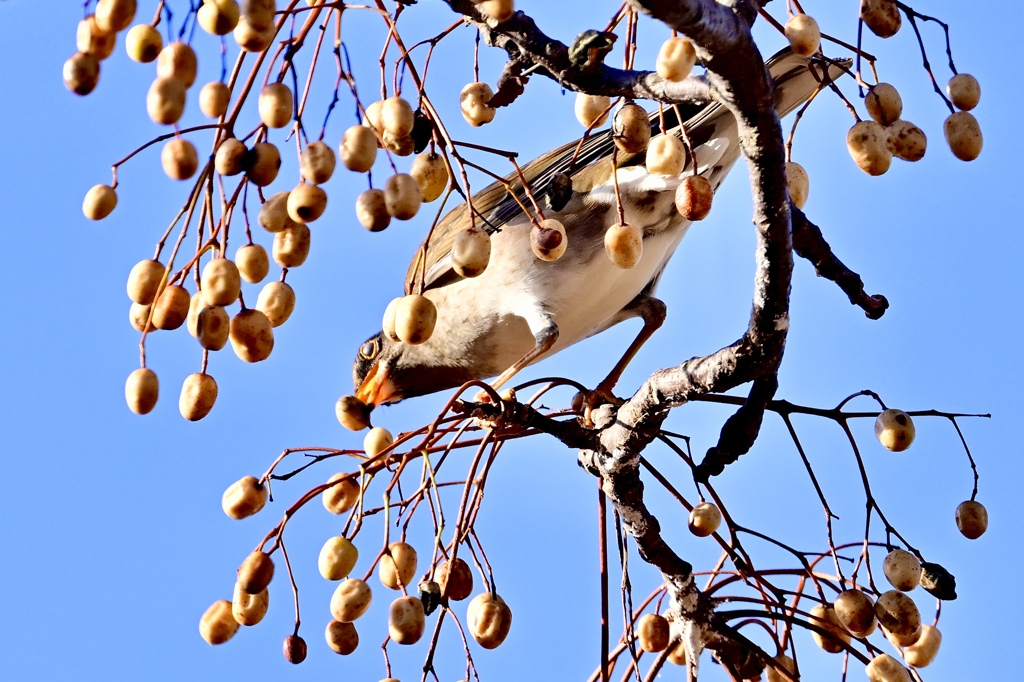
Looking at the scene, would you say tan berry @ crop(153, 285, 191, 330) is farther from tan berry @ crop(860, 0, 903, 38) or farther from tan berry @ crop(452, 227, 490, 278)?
tan berry @ crop(860, 0, 903, 38)

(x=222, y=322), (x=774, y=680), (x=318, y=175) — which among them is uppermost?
(x=318, y=175)

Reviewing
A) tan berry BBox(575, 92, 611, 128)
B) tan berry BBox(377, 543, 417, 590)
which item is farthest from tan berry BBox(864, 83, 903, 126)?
tan berry BBox(377, 543, 417, 590)

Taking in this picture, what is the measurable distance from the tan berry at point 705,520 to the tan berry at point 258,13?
1.37m

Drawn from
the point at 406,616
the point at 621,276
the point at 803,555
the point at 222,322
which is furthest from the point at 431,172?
the point at 621,276

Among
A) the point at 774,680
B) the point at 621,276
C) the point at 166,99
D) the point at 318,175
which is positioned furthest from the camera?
the point at 621,276

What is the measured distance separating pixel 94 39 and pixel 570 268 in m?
2.36

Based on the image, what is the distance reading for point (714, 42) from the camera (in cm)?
178

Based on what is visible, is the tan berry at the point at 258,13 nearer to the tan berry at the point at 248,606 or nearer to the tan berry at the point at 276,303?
the tan berry at the point at 276,303

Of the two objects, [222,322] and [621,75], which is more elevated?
[621,75]

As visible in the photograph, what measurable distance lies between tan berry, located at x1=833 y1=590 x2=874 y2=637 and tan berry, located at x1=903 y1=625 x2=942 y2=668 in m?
0.24

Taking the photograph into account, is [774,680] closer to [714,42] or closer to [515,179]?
[714,42]

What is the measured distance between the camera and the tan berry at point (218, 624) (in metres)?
2.26

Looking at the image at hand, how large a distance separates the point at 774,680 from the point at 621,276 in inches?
71.6

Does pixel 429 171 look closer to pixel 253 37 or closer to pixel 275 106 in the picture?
pixel 275 106
